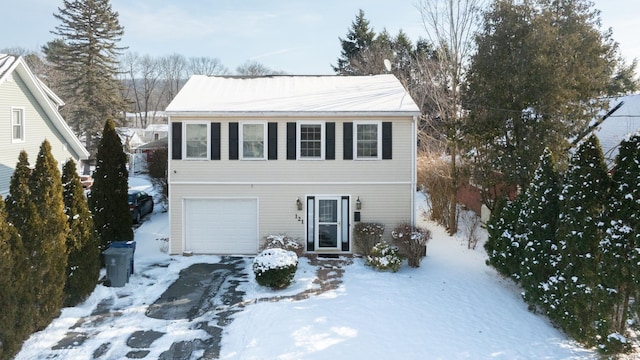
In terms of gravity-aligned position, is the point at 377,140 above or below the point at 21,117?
below

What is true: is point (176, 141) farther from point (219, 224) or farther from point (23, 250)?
point (23, 250)

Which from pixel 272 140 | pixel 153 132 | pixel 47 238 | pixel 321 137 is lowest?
pixel 47 238

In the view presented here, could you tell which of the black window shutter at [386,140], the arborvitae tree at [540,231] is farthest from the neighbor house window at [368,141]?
the arborvitae tree at [540,231]

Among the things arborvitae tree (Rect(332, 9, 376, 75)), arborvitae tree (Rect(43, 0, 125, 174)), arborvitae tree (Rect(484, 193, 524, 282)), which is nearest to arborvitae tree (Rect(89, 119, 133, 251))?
arborvitae tree (Rect(484, 193, 524, 282))

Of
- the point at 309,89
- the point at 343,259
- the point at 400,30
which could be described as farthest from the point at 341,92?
the point at 400,30

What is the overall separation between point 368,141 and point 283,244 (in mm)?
4230

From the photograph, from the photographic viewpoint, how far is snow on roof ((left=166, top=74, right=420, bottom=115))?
1402 centimetres

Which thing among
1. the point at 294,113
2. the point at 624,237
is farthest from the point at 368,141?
the point at 624,237

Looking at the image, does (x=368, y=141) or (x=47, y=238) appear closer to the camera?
(x=47, y=238)

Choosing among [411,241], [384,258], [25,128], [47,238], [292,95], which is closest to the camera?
[47,238]

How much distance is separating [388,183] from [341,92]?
13.0ft

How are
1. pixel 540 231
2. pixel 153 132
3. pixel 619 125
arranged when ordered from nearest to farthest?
pixel 540 231, pixel 619 125, pixel 153 132

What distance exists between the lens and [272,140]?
14156 millimetres

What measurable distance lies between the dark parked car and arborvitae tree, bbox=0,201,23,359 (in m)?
11.0
